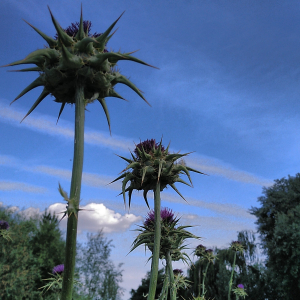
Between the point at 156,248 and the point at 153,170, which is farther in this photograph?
the point at 153,170

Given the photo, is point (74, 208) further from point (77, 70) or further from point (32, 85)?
point (32, 85)

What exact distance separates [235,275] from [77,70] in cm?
3062

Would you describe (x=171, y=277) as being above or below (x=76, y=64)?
below

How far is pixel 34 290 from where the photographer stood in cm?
3247

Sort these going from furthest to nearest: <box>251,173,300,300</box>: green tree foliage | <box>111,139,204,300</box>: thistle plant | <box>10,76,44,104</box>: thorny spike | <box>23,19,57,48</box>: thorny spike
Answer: <box>251,173,300,300</box>: green tree foliage → <box>111,139,204,300</box>: thistle plant → <box>10,76,44,104</box>: thorny spike → <box>23,19,57,48</box>: thorny spike

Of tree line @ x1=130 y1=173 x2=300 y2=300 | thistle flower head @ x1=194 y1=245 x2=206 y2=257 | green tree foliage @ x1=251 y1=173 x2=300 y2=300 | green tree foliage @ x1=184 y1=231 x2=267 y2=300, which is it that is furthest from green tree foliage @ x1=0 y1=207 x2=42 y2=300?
thistle flower head @ x1=194 y1=245 x2=206 y2=257

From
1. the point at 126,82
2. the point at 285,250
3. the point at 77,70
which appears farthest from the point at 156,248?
the point at 285,250

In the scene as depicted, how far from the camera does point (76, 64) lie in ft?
14.3

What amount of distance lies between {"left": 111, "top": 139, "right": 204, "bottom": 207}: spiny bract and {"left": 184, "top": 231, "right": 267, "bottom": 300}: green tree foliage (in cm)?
2551

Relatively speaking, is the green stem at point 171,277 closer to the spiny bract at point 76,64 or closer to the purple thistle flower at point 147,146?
the purple thistle flower at point 147,146

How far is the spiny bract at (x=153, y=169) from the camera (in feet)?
18.5

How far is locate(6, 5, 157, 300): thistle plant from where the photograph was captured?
4.25 metres

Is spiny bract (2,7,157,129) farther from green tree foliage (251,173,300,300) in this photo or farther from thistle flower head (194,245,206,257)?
green tree foliage (251,173,300,300)

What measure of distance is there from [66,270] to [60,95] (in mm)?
2523
